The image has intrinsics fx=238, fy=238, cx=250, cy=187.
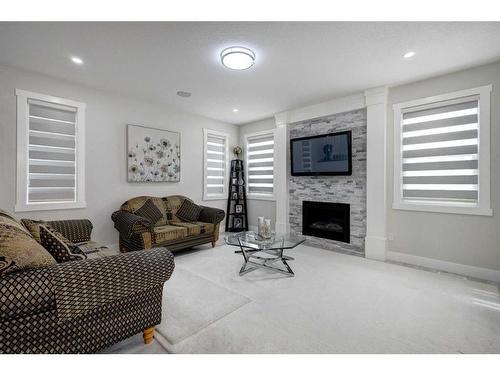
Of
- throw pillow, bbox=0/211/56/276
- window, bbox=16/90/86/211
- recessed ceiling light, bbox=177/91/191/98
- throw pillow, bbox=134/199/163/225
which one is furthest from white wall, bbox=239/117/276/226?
throw pillow, bbox=0/211/56/276

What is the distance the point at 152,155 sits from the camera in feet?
14.1

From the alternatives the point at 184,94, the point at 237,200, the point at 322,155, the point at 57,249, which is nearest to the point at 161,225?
A: the point at 237,200

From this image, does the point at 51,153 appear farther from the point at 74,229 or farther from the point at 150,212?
the point at 150,212

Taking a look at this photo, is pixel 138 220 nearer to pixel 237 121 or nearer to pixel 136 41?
pixel 136 41

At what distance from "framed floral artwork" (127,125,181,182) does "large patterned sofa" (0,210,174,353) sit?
2.84 metres

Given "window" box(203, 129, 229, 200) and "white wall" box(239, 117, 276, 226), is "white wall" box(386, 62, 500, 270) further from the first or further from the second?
"window" box(203, 129, 229, 200)

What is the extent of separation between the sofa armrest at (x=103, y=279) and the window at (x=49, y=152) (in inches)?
104

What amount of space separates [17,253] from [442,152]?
4.32m

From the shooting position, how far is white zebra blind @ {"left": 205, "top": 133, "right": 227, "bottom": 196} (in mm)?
5305

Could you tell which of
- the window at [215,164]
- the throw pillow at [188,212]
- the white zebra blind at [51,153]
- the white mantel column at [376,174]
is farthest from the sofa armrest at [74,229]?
the white mantel column at [376,174]

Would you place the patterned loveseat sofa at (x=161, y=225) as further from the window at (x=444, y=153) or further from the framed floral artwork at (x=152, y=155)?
the window at (x=444, y=153)

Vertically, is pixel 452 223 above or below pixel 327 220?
above

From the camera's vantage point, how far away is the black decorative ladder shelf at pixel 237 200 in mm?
5570

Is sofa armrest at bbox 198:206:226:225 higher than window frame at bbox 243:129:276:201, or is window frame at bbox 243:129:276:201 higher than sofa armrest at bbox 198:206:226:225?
window frame at bbox 243:129:276:201
